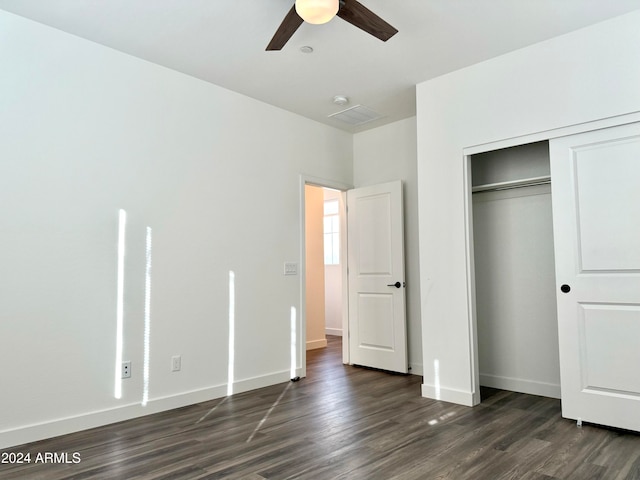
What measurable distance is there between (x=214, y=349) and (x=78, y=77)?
2432 millimetres

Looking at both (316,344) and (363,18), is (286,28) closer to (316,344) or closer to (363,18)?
(363,18)

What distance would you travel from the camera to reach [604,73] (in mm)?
3059

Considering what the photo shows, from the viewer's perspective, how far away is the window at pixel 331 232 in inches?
329

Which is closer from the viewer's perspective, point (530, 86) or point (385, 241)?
point (530, 86)

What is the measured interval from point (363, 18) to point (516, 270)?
8.78 ft

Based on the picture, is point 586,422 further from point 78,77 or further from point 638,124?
point 78,77

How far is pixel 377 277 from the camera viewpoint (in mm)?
4977

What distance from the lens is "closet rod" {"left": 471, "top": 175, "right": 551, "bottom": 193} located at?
377 centimetres

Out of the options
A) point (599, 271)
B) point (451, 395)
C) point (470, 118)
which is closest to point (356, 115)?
point (470, 118)

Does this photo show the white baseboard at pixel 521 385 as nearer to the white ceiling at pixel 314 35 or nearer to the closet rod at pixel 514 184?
the closet rod at pixel 514 184

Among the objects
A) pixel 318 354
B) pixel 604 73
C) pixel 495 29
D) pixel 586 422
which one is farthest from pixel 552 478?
pixel 318 354

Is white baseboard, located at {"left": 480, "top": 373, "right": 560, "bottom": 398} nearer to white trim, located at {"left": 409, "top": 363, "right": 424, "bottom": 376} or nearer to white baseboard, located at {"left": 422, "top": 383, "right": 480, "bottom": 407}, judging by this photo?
white baseboard, located at {"left": 422, "top": 383, "right": 480, "bottom": 407}

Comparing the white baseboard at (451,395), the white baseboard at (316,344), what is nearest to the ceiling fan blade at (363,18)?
the white baseboard at (451,395)

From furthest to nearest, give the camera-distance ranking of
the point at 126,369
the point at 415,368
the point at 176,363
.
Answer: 1. the point at 415,368
2. the point at 176,363
3. the point at 126,369
